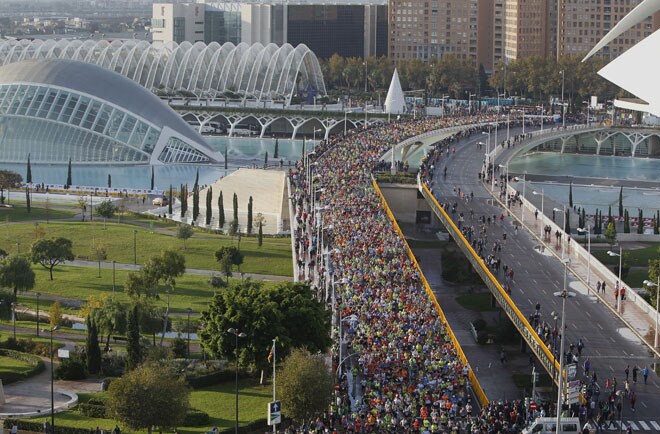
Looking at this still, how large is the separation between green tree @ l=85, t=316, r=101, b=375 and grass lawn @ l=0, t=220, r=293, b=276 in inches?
654

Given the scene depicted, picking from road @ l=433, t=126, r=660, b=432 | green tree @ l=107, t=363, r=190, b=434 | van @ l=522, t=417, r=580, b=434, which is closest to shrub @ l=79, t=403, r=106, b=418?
green tree @ l=107, t=363, r=190, b=434

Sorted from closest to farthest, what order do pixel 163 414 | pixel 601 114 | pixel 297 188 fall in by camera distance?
pixel 163 414 → pixel 297 188 → pixel 601 114

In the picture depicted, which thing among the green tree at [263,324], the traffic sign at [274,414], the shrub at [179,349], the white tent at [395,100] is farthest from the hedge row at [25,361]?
the white tent at [395,100]

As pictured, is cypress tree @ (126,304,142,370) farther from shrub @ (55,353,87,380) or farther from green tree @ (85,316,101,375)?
shrub @ (55,353,87,380)

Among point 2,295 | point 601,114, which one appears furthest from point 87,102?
point 2,295

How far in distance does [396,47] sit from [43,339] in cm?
10372

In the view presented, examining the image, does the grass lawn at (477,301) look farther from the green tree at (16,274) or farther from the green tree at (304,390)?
the green tree at (304,390)

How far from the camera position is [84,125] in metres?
90.3

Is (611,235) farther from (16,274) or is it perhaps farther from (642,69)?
(16,274)

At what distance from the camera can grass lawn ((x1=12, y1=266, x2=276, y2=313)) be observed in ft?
156

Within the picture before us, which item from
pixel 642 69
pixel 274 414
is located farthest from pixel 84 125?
pixel 274 414

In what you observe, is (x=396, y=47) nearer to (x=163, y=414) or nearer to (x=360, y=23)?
(x=360, y=23)

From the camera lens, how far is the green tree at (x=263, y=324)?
37000mm

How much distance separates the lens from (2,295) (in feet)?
147
